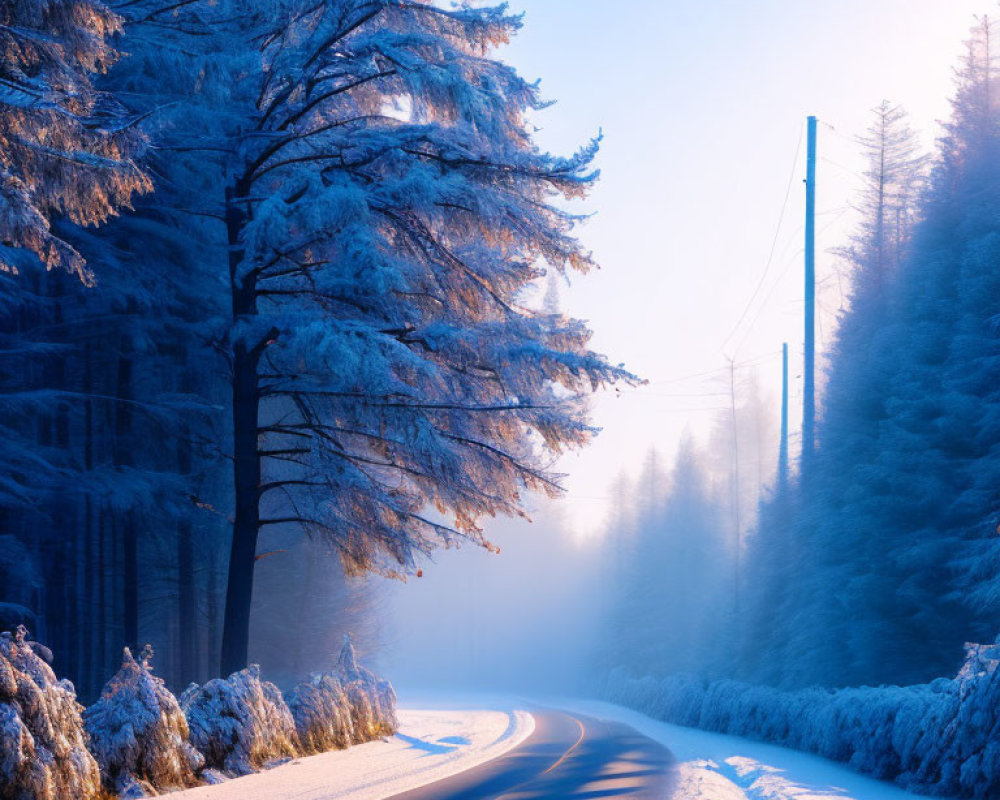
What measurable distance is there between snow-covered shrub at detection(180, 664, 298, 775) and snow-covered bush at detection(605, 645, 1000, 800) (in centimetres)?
767

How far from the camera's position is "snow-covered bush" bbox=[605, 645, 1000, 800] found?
10875mm

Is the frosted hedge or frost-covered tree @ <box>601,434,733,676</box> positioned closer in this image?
the frosted hedge

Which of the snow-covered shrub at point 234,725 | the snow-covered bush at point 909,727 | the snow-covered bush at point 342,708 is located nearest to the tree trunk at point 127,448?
the snow-covered bush at point 342,708

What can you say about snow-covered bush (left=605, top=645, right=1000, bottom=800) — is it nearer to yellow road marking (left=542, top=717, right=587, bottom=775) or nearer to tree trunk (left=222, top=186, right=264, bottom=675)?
yellow road marking (left=542, top=717, right=587, bottom=775)

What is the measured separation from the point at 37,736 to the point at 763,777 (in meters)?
8.69

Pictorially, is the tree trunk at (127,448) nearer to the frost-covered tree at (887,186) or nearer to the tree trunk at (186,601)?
the tree trunk at (186,601)

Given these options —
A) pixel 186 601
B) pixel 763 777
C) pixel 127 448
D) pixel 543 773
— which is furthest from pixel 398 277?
pixel 186 601

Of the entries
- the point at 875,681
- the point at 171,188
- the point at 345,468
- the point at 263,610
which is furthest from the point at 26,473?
the point at 875,681

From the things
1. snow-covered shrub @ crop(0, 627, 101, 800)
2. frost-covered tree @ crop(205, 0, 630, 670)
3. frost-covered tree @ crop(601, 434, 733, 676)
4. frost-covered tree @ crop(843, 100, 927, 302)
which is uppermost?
frost-covered tree @ crop(843, 100, 927, 302)

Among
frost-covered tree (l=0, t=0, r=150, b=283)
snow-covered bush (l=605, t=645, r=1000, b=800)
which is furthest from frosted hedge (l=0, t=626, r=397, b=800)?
snow-covered bush (l=605, t=645, r=1000, b=800)

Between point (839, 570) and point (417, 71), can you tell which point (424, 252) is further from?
point (839, 570)

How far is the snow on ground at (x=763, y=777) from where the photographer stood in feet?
35.7

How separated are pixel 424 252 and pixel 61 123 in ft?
17.4

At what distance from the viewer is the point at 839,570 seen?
1034 inches
